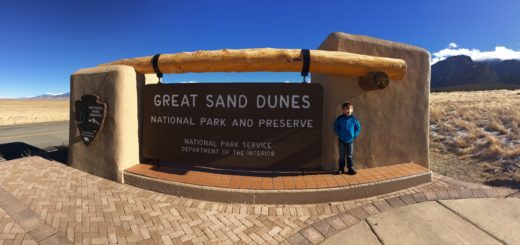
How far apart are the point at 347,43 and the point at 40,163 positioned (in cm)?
712

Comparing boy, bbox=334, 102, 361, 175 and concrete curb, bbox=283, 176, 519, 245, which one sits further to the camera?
boy, bbox=334, 102, 361, 175

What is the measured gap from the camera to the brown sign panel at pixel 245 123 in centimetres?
477

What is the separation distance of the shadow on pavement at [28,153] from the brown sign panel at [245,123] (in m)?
3.25

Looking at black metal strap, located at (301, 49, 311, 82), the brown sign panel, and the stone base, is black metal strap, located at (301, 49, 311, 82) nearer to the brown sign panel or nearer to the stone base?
the brown sign panel

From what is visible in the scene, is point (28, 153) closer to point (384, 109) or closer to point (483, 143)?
point (384, 109)

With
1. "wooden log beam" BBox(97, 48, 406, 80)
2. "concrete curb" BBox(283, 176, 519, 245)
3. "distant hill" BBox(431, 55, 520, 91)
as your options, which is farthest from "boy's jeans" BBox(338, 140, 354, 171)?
"distant hill" BBox(431, 55, 520, 91)

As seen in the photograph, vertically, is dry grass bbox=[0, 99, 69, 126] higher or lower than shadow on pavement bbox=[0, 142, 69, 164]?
higher

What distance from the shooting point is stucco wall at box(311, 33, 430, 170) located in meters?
4.91

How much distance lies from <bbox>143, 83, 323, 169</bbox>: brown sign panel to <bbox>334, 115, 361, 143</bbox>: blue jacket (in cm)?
36

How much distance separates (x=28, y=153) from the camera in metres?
7.23

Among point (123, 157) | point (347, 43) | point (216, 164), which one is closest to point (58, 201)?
point (123, 157)

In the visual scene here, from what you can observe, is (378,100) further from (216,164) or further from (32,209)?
(32,209)

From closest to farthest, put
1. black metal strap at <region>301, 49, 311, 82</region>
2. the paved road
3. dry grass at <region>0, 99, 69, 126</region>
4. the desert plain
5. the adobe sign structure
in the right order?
black metal strap at <region>301, 49, 311, 82</region>, the adobe sign structure, the desert plain, the paved road, dry grass at <region>0, 99, 69, 126</region>

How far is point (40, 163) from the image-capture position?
581cm
